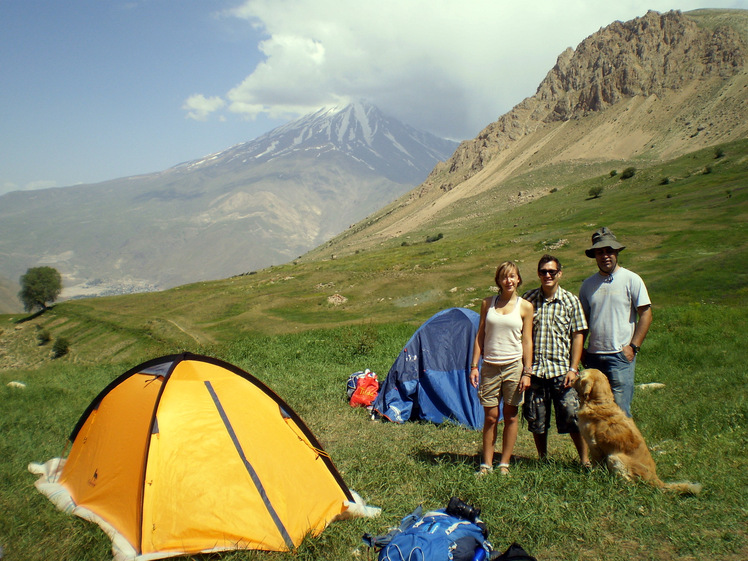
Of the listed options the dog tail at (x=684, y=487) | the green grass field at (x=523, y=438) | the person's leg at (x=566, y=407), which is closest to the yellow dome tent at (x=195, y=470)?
the green grass field at (x=523, y=438)

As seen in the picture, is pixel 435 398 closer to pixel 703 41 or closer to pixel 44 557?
pixel 44 557

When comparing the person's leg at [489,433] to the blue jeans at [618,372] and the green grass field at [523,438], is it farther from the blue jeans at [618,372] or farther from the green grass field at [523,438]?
the blue jeans at [618,372]

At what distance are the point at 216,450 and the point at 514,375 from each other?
10.9 feet

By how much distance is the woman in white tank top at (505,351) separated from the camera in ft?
17.1

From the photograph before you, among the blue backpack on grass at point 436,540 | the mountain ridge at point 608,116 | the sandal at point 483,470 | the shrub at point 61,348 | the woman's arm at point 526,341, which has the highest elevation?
the mountain ridge at point 608,116

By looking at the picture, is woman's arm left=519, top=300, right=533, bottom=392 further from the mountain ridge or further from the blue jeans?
the mountain ridge

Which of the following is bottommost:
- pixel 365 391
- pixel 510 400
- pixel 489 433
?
pixel 365 391

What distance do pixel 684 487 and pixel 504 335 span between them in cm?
218

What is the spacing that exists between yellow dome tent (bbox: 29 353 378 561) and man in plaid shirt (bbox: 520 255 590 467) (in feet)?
7.55

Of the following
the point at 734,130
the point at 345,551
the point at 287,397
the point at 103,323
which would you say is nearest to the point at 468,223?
the point at 734,130

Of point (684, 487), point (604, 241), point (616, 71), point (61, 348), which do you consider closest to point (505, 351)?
point (604, 241)

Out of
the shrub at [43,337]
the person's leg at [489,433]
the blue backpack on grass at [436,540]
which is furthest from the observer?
the shrub at [43,337]

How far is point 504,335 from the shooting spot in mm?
5246

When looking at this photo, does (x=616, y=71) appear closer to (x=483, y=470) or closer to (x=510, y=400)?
(x=510, y=400)
